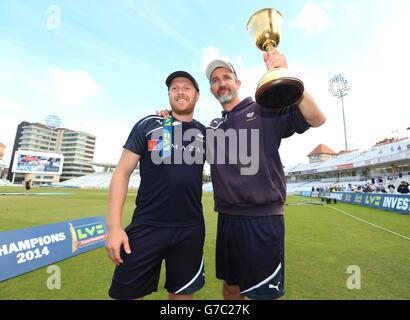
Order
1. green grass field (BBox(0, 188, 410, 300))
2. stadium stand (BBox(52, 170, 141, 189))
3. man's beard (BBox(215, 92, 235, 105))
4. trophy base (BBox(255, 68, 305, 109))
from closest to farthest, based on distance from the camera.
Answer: trophy base (BBox(255, 68, 305, 109))
man's beard (BBox(215, 92, 235, 105))
green grass field (BBox(0, 188, 410, 300))
stadium stand (BBox(52, 170, 141, 189))

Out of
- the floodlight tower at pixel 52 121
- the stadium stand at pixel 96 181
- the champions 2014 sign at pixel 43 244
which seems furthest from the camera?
the floodlight tower at pixel 52 121

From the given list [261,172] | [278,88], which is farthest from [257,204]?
[278,88]

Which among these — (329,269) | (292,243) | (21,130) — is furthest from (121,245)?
(21,130)

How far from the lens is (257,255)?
2.05 m

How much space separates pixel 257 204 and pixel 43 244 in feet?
15.1

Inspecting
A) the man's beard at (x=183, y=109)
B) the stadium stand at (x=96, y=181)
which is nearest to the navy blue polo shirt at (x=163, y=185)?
the man's beard at (x=183, y=109)

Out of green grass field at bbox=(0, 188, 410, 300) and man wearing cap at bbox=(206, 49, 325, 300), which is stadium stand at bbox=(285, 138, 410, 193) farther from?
man wearing cap at bbox=(206, 49, 325, 300)

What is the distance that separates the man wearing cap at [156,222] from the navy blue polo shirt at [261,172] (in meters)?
0.27

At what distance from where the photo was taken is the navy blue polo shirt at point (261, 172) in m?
2.17

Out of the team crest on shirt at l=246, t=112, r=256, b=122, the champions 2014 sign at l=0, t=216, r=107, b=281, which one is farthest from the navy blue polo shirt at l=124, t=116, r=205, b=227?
A: the champions 2014 sign at l=0, t=216, r=107, b=281

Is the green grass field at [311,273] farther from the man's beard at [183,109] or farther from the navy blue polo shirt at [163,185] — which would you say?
the man's beard at [183,109]

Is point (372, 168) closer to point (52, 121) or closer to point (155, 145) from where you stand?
point (155, 145)

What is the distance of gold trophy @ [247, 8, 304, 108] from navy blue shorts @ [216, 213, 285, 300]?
42.2 inches

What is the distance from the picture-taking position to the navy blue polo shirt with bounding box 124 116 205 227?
7.08ft
